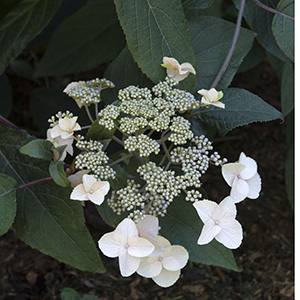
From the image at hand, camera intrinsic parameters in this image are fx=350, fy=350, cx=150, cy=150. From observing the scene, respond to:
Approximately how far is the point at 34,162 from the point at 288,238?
96cm

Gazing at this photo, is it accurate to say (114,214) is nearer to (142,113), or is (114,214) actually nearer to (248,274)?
(142,113)

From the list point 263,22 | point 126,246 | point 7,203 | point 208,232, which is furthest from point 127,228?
point 263,22

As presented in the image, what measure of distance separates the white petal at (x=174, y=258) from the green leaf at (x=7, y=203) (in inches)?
11.1

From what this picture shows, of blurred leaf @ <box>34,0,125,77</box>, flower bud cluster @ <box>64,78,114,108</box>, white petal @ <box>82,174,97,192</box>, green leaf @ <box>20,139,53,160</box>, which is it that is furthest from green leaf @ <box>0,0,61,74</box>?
white petal @ <box>82,174,97,192</box>

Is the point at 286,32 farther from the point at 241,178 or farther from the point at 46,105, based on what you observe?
the point at 46,105

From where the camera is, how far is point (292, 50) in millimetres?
815

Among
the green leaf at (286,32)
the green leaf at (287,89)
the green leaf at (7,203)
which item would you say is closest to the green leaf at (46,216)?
the green leaf at (7,203)

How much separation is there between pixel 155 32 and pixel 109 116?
239 mm

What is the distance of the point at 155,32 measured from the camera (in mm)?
727

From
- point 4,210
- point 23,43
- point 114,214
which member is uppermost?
point 23,43

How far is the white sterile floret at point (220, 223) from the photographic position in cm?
56

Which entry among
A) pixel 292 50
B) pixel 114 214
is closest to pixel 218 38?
pixel 292 50

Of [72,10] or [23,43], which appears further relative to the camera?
[72,10]

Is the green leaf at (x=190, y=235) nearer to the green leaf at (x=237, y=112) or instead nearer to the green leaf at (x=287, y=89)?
the green leaf at (x=237, y=112)
